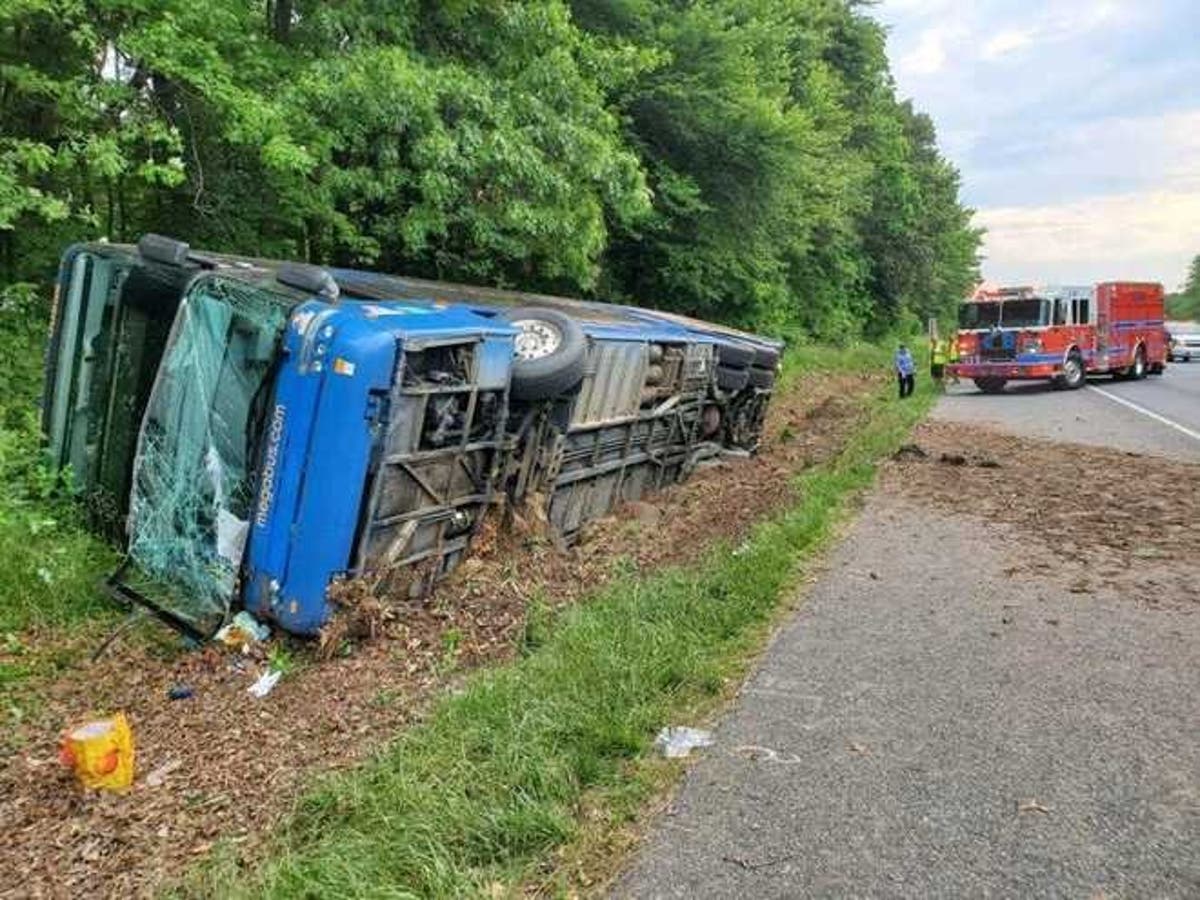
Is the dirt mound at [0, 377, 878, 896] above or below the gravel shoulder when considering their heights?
below

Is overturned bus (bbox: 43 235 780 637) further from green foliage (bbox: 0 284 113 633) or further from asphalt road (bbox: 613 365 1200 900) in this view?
asphalt road (bbox: 613 365 1200 900)

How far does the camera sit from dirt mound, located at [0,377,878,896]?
141 inches

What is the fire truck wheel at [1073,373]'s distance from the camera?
70.0 ft

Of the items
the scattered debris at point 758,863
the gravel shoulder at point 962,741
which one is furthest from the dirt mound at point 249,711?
the scattered debris at point 758,863

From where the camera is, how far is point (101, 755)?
389cm

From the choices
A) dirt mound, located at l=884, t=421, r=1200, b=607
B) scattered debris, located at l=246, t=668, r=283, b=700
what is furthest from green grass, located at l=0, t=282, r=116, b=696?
dirt mound, located at l=884, t=421, r=1200, b=607

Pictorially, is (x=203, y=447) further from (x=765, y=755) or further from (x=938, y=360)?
(x=938, y=360)

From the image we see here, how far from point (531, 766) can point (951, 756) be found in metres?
1.56

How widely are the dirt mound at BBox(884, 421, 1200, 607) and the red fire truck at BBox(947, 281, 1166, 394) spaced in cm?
909

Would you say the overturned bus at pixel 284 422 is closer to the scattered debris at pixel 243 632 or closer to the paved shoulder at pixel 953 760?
the scattered debris at pixel 243 632

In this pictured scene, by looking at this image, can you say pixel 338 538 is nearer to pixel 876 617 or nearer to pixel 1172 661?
pixel 876 617

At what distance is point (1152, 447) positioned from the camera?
1194 centimetres

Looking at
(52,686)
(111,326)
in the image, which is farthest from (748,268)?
(52,686)

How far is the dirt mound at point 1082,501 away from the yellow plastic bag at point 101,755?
5052 millimetres
